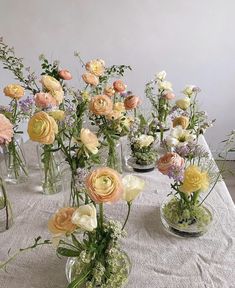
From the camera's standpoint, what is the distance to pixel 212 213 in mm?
877

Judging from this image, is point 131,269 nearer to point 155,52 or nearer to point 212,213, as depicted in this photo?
point 212,213

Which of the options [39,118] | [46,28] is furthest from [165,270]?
[46,28]

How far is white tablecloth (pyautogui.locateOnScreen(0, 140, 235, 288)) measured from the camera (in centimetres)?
70

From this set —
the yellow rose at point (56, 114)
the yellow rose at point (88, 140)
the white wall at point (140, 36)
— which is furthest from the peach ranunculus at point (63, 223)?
the white wall at point (140, 36)

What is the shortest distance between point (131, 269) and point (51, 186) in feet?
1.39

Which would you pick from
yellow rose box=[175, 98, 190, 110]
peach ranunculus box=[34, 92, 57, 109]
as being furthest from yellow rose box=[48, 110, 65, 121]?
yellow rose box=[175, 98, 190, 110]

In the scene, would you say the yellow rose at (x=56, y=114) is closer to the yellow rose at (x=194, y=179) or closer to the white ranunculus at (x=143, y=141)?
the yellow rose at (x=194, y=179)

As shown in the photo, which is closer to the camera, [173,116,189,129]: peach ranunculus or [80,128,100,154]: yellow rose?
[80,128,100,154]: yellow rose

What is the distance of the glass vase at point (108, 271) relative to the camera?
2.08ft

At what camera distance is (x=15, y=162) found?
1.09 metres

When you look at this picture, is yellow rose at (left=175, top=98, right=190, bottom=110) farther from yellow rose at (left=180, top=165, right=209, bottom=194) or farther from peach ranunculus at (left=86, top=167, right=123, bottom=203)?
peach ranunculus at (left=86, top=167, right=123, bottom=203)

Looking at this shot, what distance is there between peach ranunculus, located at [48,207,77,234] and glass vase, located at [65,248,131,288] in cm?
7

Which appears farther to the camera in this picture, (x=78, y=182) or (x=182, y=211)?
(x=182, y=211)

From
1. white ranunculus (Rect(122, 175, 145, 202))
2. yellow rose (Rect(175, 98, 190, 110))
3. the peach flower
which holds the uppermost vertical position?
the peach flower
